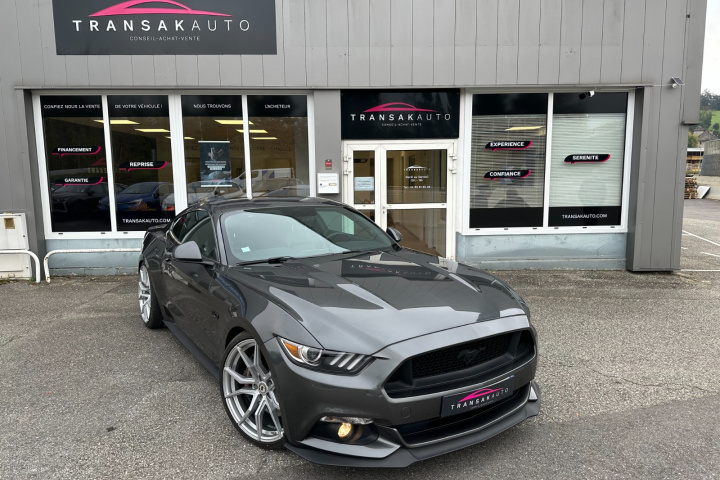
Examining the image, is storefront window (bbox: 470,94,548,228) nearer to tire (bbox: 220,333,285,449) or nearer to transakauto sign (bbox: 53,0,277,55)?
transakauto sign (bbox: 53,0,277,55)

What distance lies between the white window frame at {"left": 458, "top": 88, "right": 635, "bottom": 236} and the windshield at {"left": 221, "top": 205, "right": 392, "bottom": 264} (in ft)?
13.2

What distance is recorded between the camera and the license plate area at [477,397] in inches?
99.0

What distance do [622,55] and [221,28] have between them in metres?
6.34

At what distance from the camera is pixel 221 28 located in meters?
7.57

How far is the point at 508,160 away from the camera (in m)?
8.20

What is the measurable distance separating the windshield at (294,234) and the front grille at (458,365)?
1.53 m

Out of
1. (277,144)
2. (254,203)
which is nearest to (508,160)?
(277,144)

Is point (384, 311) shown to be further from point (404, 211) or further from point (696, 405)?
point (404, 211)

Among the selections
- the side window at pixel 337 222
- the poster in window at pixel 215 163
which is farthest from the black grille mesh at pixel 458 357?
the poster in window at pixel 215 163

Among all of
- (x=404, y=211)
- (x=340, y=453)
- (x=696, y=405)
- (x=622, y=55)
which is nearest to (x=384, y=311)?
(x=340, y=453)

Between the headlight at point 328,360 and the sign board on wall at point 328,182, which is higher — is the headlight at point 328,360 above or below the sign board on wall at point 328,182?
below

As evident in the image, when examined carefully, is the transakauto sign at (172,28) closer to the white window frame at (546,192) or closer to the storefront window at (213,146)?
the storefront window at (213,146)

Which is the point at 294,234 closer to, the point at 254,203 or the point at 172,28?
the point at 254,203

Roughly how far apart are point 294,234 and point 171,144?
5.00 metres
